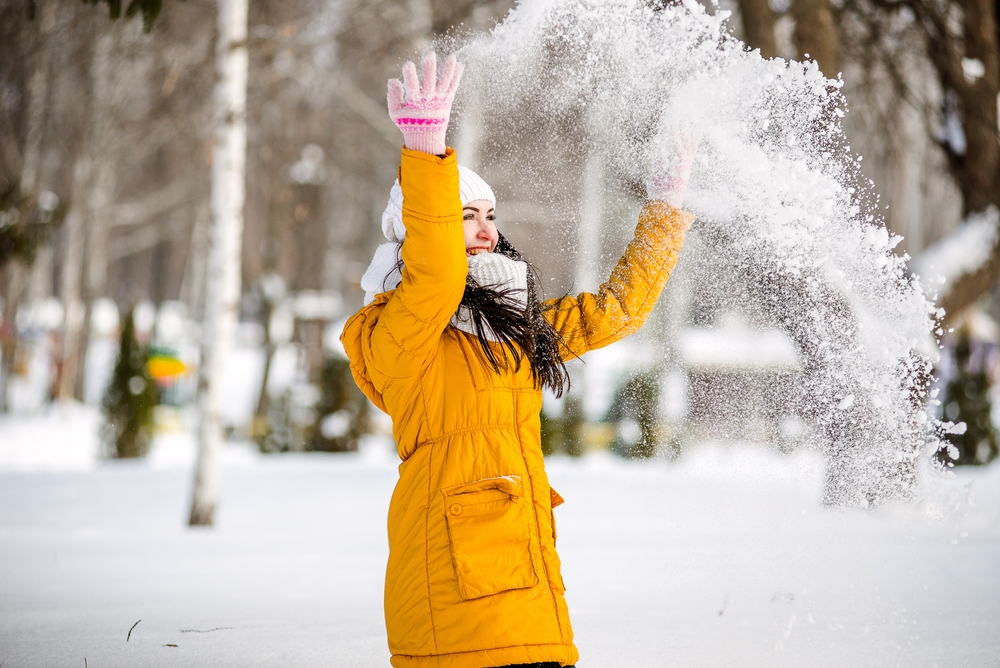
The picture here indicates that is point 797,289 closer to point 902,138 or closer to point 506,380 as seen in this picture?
point 506,380

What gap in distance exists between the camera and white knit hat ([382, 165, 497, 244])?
2229mm

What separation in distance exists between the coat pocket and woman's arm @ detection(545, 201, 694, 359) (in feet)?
1.63

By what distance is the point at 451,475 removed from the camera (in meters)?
2.04

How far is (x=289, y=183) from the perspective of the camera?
12977mm

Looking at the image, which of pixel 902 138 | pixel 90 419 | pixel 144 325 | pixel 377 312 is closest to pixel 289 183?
pixel 90 419

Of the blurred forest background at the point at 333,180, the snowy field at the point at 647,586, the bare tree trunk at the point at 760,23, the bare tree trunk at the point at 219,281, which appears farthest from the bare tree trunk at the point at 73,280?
the bare tree trunk at the point at 760,23

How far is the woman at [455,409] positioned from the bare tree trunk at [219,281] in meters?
4.54

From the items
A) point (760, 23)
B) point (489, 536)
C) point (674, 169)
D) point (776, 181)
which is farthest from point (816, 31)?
point (489, 536)

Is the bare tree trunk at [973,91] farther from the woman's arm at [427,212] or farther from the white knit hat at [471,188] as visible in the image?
the woman's arm at [427,212]

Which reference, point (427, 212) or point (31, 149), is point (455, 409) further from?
point (31, 149)

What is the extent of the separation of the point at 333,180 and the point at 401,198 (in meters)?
13.0

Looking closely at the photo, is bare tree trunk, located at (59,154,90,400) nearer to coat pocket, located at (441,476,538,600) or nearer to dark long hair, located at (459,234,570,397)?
dark long hair, located at (459,234,570,397)

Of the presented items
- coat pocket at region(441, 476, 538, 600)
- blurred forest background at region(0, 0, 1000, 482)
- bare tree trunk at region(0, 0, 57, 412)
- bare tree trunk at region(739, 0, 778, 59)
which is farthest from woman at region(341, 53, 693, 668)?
bare tree trunk at region(0, 0, 57, 412)

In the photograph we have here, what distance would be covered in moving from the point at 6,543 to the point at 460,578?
4.43 metres
